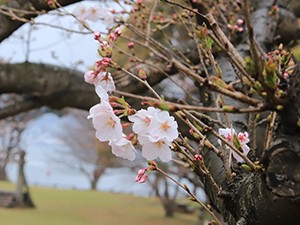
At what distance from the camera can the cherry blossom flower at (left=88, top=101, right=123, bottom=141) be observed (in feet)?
2.22

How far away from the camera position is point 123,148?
0.77 m

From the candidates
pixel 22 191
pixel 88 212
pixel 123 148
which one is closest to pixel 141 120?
pixel 123 148

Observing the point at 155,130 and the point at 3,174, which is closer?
the point at 155,130

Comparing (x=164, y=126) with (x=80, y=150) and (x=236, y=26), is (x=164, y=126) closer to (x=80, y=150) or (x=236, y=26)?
(x=236, y=26)

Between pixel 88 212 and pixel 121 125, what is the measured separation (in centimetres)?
950

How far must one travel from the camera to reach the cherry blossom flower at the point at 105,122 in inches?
26.6

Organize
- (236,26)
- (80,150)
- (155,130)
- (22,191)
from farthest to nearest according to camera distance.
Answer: (80,150)
(22,191)
(236,26)
(155,130)

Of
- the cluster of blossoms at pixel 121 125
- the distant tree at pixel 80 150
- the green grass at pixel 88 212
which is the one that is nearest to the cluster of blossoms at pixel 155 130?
the cluster of blossoms at pixel 121 125

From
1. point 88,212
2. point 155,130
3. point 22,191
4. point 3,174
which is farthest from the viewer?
point 3,174

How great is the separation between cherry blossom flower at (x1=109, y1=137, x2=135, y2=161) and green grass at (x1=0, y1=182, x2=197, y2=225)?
7.39 m

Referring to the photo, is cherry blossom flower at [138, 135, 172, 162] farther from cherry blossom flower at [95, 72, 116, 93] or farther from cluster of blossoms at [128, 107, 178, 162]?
cherry blossom flower at [95, 72, 116, 93]

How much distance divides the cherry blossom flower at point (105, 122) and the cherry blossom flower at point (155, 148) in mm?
41

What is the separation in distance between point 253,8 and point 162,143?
5.18 ft

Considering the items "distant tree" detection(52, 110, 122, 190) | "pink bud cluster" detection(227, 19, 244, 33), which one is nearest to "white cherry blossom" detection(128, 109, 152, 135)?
"pink bud cluster" detection(227, 19, 244, 33)
